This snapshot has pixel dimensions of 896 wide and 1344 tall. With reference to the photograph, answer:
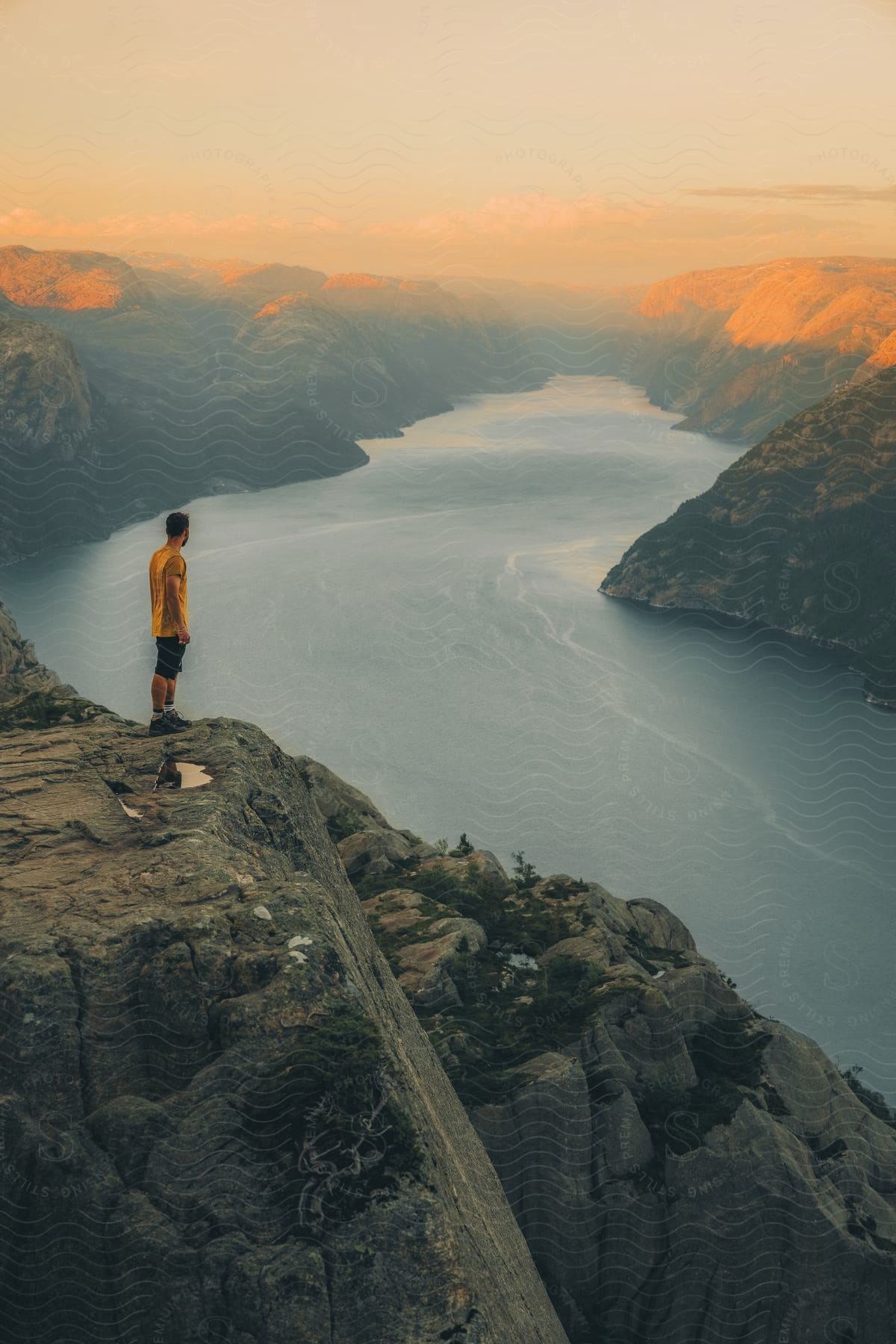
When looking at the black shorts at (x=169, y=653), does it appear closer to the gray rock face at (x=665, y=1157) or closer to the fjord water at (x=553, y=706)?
the gray rock face at (x=665, y=1157)

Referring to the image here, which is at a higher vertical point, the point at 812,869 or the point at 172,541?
the point at 172,541

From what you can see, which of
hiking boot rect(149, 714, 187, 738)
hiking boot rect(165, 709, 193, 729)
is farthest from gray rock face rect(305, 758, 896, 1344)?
hiking boot rect(149, 714, 187, 738)

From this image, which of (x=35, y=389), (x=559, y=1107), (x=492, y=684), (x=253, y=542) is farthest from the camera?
(x=35, y=389)

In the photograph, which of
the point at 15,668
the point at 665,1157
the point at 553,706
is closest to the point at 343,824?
the point at 15,668

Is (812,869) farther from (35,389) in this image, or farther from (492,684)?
(35,389)

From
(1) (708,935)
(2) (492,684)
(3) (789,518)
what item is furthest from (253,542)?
(1) (708,935)

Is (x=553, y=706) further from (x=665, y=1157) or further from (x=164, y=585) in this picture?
(x=164, y=585)

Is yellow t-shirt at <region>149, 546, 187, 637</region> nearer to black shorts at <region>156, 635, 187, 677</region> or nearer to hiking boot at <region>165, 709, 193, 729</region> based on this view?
black shorts at <region>156, 635, 187, 677</region>

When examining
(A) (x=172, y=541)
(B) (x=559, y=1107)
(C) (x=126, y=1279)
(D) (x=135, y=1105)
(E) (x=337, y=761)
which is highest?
(A) (x=172, y=541)
